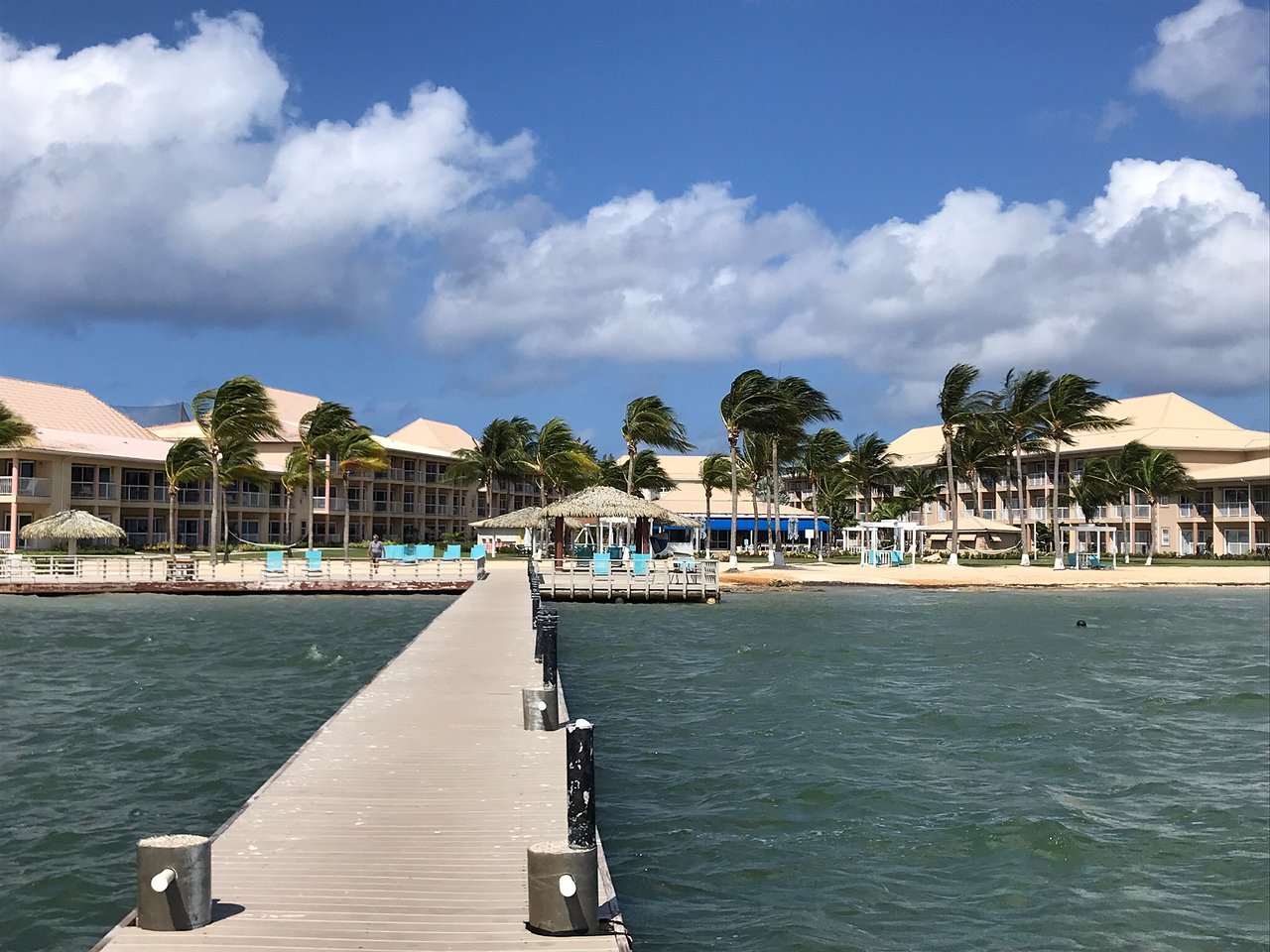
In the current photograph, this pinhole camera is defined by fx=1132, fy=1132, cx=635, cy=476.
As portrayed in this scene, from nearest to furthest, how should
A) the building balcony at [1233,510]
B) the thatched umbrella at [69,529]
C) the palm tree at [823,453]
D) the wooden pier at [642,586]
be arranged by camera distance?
the wooden pier at [642,586] → the thatched umbrella at [69,529] → the building balcony at [1233,510] → the palm tree at [823,453]

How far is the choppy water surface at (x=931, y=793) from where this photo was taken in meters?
9.83

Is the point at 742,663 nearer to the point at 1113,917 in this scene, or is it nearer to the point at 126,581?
the point at 1113,917

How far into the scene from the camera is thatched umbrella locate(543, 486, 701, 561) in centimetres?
4684

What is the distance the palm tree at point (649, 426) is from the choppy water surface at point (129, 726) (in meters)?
33.7

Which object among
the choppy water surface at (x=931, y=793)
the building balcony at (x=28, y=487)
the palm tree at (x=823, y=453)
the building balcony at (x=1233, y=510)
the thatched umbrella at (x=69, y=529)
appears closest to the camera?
the choppy water surface at (x=931, y=793)

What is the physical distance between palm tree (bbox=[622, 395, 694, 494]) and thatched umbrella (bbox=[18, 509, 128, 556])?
95.0 feet

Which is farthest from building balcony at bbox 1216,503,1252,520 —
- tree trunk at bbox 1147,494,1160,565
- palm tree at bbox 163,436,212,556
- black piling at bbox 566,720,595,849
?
black piling at bbox 566,720,595,849

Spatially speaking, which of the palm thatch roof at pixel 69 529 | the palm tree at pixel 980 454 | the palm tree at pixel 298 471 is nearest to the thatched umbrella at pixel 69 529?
the palm thatch roof at pixel 69 529

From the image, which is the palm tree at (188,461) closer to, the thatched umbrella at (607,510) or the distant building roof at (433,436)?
the thatched umbrella at (607,510)

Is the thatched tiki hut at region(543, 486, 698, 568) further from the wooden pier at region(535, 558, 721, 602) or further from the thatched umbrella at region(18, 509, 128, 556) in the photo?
the thatched umbrella at region(18, 509, 128, 556)

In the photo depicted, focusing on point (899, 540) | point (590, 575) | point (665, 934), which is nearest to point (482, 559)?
point (590, 575)

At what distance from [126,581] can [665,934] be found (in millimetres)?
37019

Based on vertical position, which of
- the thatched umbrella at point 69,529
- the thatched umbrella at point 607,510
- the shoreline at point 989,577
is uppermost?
the thatched umbrella at point 607,510

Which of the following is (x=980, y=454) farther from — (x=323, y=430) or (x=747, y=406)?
(x=323, y=430)
